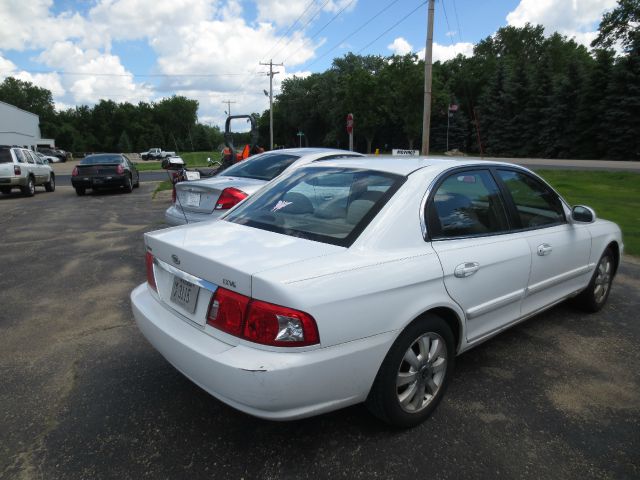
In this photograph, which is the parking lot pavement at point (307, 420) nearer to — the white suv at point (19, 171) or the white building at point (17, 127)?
the white suv at point (19, 171)

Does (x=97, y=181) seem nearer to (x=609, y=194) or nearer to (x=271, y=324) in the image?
(x=271, y=324)

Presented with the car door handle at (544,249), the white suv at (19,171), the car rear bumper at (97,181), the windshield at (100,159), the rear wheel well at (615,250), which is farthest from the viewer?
the windshield at (100,159)

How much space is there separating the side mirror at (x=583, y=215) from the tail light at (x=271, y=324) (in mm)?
2818

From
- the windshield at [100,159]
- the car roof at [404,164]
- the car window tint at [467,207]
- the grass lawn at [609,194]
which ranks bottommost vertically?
the grass lawn at [609,194]

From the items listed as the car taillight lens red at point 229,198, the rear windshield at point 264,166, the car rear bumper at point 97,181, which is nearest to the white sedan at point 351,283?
the car taillight lens red at point 229,198

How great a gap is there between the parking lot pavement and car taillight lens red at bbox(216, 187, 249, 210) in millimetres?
1897

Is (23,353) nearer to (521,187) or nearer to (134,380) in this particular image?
(134,380)

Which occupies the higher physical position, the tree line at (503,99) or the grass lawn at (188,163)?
the tree line at (503,99)

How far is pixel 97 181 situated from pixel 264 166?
10702mm

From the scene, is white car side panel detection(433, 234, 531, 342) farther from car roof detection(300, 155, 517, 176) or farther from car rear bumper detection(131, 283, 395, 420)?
car rear bumper detection(131, 283, 395, 420)

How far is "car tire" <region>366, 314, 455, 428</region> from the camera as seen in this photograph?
2.42 metres

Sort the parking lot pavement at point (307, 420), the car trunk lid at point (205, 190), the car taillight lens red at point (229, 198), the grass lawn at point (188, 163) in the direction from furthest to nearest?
the grass lawn at point (188, 163), the car trunk lid at point (205, 190), the car taillight lens red at point (229, 198), the parking lot pavement at point (307, 420)

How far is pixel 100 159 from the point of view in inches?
639

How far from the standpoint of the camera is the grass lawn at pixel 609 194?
28.9 feet
